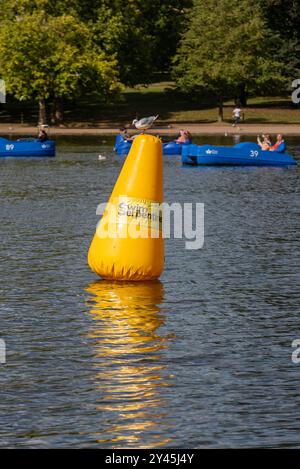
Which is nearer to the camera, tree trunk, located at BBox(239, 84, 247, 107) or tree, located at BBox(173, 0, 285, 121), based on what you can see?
tree, located at BBox(173, 0, 285, 121)

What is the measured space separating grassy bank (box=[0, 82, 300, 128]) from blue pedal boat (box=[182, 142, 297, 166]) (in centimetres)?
3509

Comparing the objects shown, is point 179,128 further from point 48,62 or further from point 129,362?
point 129,362

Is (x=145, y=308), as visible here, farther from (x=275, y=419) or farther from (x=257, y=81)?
(x=257, y=81)

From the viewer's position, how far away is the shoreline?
294ft

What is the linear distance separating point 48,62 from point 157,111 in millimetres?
12415

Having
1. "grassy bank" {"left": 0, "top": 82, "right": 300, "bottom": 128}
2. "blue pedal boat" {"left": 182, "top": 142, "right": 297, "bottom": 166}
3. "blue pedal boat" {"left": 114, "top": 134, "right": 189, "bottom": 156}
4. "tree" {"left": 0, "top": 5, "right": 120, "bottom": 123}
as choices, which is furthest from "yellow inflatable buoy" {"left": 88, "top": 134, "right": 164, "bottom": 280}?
"grassy bank" {"left": 0, "top": 82, "right": 300, "bottom": 128}

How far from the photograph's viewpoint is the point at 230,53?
102 meters

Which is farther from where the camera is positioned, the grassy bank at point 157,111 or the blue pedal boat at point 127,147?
the grassy bank at point 157,111

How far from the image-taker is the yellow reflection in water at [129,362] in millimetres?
14547

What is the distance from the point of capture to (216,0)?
103 m

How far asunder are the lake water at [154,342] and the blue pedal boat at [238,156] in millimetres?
23125

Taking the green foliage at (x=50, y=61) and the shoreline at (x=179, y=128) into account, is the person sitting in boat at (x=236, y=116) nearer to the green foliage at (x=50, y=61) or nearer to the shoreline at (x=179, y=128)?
the shoreline at (x=179, y=128)

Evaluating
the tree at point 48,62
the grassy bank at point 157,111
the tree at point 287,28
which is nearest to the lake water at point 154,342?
the tree at point 48,62

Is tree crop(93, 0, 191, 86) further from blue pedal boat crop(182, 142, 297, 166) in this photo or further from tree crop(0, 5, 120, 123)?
blue pedal boat crop(182, 142, 297, 166)
